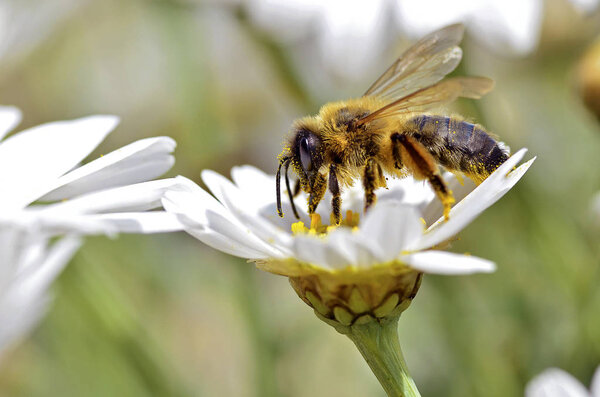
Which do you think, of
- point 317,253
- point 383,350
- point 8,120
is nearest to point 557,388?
point 383,350

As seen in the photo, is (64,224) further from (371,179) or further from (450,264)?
(371,179)

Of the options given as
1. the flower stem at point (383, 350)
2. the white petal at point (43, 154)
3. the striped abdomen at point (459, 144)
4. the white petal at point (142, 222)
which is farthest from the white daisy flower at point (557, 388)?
the white petal at point (43, 154)

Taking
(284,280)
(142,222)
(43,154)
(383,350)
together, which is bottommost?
(284,280)

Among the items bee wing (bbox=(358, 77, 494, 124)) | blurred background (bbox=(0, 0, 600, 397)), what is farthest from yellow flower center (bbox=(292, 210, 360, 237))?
blurred background (bbox=(0, 0, 600, 397))

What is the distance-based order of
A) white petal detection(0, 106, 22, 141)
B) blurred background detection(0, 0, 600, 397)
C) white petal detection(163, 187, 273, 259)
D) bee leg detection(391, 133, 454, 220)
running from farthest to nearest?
blurred background detection(0, 0, 600, 397), white petal detection(0, 106, 22, 141), bee leg detection(391, 133, 454, 220), white petal detection(163, 187, 273, 259)

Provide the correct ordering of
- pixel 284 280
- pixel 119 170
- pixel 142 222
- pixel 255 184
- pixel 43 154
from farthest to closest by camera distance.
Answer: pixel 284 280
pixel 255 184
pixel 43 154
pixel 119 170
pixel 142 222

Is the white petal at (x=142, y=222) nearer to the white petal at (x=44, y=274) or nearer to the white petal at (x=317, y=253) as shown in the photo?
the white petal at (x=317, y=253)

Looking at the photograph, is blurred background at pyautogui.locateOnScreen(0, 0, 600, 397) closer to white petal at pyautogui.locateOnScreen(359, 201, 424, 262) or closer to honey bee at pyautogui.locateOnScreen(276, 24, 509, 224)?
honey bee at pyautogui.locateOnScreen(276, 24, 509, 224)
